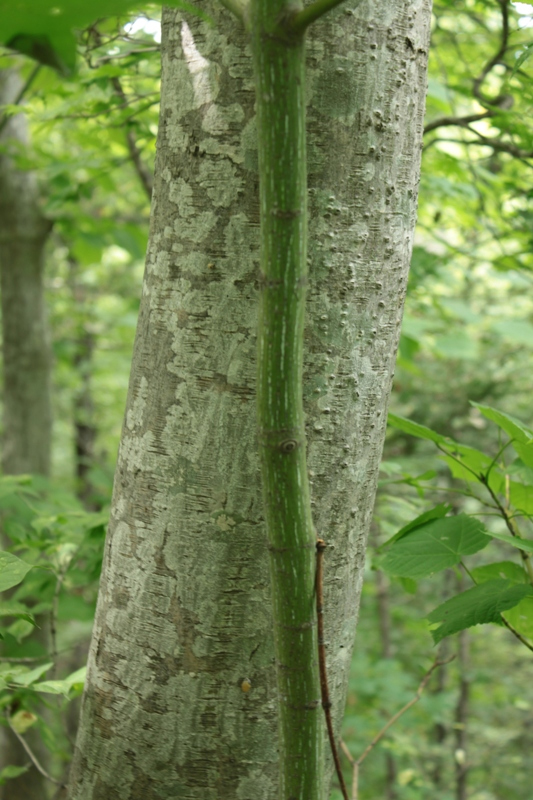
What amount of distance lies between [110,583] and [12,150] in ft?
12.5

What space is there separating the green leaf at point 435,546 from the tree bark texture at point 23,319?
3.70 m

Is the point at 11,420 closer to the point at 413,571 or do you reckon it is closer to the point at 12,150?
the point at 12,150

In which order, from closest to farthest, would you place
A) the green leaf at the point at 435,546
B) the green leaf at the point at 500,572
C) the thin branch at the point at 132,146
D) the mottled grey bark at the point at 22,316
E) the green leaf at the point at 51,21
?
the green leaf at the point at 51,21 < the green leaf at the point at 435,546 < the green leaf at the point at 500,572 < the thin branch at the point at 132,146 < the mottled grey bark at the point at 22,316

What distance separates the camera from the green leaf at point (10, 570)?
96 cm

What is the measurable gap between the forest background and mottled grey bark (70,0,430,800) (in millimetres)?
252

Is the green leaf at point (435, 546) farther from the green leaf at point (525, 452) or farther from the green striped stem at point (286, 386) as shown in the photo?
the green striped stem at point (286, 386)

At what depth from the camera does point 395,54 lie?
92 cm

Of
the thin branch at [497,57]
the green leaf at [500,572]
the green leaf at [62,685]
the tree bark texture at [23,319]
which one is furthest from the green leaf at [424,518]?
the tree bark texture at [23,319]

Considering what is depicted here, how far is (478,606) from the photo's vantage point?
1.05 metres

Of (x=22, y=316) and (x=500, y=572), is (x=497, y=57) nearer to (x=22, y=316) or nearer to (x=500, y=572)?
(x=500, y=572)

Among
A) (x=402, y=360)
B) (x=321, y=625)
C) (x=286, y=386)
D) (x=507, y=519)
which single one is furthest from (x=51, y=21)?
(x=402, y=360)

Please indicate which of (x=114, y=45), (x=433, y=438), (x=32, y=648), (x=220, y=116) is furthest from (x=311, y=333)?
(x=32, y=648)

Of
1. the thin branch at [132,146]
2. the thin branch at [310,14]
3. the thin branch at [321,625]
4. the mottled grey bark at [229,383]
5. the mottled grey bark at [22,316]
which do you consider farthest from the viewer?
the mottled grey bark at [22,316]

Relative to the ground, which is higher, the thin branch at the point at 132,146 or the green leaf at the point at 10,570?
the thin branch at the point at 132,146
